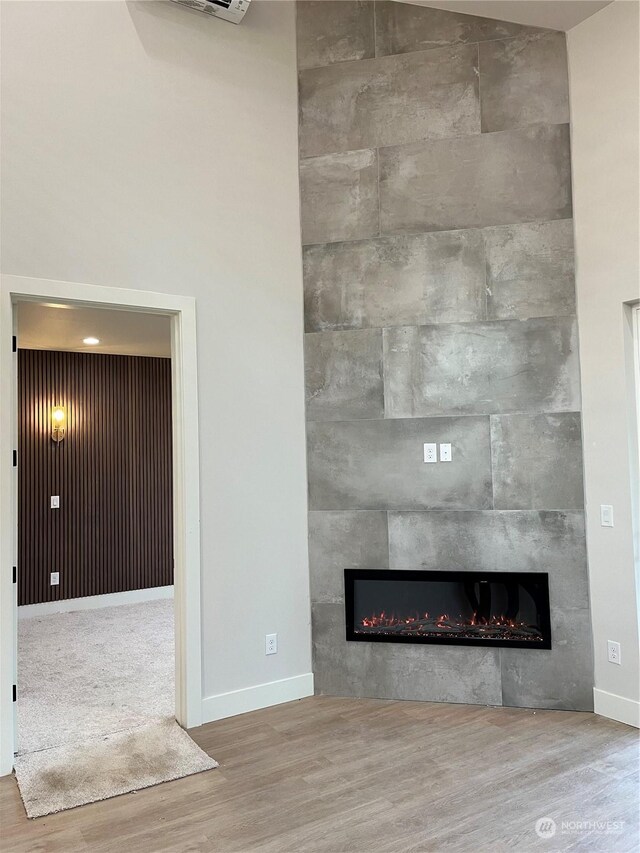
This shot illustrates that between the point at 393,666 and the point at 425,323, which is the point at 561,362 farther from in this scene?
the point at 393,666

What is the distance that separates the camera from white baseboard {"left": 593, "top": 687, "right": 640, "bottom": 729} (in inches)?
121

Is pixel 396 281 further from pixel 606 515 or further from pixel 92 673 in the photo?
pixel 92 673

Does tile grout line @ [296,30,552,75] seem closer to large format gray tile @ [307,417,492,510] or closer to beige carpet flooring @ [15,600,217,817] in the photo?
large format gray tile @ [307,417,492,510]

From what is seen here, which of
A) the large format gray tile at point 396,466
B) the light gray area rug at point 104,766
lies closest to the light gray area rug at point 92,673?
the light gray area rug at point 104,766

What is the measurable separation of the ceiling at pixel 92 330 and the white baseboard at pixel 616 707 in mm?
3619

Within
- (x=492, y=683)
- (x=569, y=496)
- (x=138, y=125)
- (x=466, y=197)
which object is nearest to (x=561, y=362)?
(x=569, y=496)

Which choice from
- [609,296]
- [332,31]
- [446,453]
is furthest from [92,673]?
[332,31]

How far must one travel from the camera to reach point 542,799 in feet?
8.06

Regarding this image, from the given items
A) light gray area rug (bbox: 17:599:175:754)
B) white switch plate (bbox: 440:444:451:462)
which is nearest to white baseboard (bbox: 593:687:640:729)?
white switch plate (bbox: 440:444:451:462)

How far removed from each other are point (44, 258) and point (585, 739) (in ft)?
11.6

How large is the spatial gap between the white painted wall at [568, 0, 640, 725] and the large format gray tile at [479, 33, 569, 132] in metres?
0.08

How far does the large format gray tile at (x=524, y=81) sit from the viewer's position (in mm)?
3439

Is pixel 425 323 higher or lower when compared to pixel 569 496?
higher

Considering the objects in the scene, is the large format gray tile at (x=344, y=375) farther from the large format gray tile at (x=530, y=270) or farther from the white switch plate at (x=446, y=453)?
the large format gray tile at (x=530, y=270)
